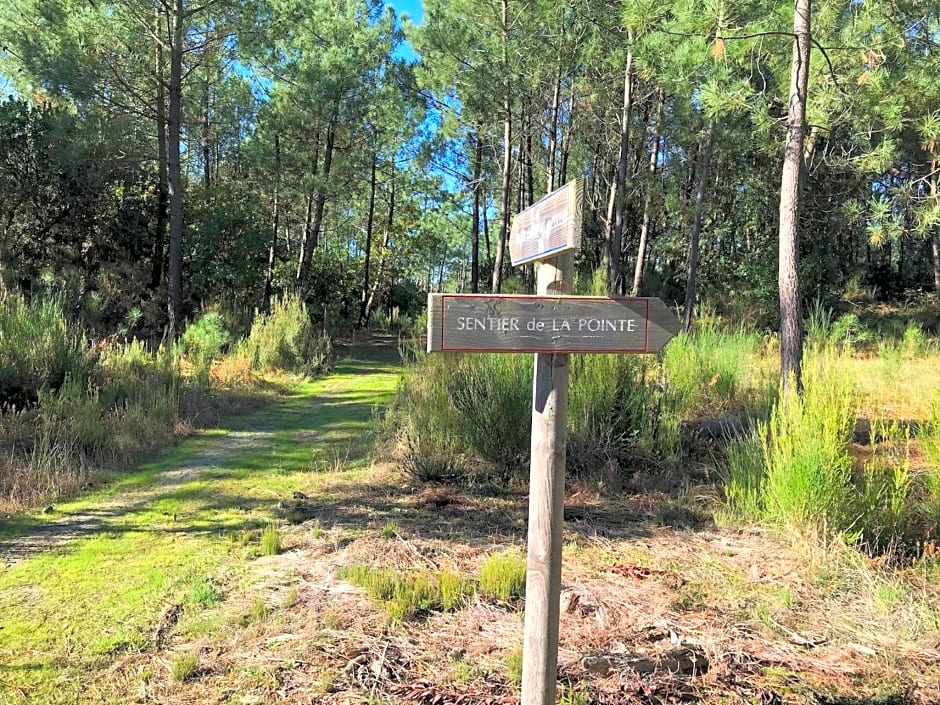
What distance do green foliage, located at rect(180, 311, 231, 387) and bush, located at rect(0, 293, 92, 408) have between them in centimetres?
138

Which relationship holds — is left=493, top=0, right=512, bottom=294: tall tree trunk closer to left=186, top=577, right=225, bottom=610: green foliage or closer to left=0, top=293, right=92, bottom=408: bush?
left=0, top=293, right=92, bottom=408: bush

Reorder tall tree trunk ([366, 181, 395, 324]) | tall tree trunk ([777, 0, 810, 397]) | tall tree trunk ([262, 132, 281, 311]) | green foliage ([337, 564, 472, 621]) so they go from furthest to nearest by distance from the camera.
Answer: tall tree trunk ([366, 181, 395, 324]) → tall tree trunk ([262, 132, 281, 311]) → tall tree trunk ([777, 0, 810, 397]) → green foliage ([337, 564, 472, 621])

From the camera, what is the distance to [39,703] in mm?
2402

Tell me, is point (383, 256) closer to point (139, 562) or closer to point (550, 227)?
point (139, 562)

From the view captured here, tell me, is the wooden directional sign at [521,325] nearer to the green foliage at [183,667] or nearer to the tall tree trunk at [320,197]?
the green foliage at [183,667]

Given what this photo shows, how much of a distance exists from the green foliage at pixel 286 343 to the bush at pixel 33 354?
376 cm

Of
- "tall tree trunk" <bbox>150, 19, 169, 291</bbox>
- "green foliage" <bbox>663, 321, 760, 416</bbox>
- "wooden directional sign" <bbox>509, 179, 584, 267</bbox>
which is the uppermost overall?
"tall tree trunk" <bbox>150, 19, 169, 291</bbox>

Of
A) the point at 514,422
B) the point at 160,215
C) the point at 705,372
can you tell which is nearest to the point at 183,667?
the point at 514,422

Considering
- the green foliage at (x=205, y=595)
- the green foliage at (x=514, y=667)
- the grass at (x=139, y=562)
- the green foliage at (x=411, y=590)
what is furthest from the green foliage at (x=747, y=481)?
the green foliage at (x=205, y=595)

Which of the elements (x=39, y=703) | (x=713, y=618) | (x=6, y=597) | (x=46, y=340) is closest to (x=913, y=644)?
(x=713, y=618)

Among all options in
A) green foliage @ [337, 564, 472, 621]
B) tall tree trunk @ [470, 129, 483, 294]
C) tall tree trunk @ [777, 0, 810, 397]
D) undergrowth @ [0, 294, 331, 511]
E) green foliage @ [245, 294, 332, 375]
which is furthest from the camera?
tall tree trunk @ [470, 129, 483, 294]

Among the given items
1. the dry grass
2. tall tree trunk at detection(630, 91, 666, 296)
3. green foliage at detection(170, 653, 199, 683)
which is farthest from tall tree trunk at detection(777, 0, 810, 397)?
tall tree trunk at detection(630, 91, 666, 296)

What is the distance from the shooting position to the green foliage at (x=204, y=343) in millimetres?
8452

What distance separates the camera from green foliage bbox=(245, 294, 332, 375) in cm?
1114
